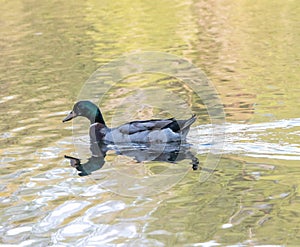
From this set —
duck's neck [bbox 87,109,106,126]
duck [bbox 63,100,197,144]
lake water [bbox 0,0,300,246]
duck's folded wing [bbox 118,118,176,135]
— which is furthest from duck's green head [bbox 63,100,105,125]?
duck's folded wing [bbox 118,118,176,135]

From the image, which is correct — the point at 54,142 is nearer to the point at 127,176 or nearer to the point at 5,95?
the point at 127,176

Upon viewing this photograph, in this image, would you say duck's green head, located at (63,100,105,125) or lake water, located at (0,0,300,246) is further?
duck's green head, located at (63,100,105,125)

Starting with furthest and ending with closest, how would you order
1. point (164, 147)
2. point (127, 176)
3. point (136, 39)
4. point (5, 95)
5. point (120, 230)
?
point (136, 39) → point (5, 95) → point (164, 147) → point (127, 176) → point (120, 230)

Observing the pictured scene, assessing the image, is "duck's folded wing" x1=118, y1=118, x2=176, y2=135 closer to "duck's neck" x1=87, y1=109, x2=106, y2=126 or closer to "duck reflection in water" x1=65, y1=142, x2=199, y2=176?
"duck reflection in water" x1=65, y1=142, x2=199, y2=176

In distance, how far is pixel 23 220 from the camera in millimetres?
8484

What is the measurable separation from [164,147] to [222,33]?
1319cm

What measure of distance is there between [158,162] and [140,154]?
620mm

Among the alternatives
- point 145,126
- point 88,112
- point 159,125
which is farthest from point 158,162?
point 88,112

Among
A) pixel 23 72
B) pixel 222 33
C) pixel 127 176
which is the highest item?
pixel 127 176

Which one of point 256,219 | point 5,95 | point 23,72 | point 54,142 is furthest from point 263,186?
point 23,72

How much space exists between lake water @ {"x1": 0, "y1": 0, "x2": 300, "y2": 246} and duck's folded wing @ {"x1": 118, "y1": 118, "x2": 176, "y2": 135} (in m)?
0.49

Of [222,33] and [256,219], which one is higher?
[256,219]

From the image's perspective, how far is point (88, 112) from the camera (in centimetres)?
1249

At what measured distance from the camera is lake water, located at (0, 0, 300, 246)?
8.04m
